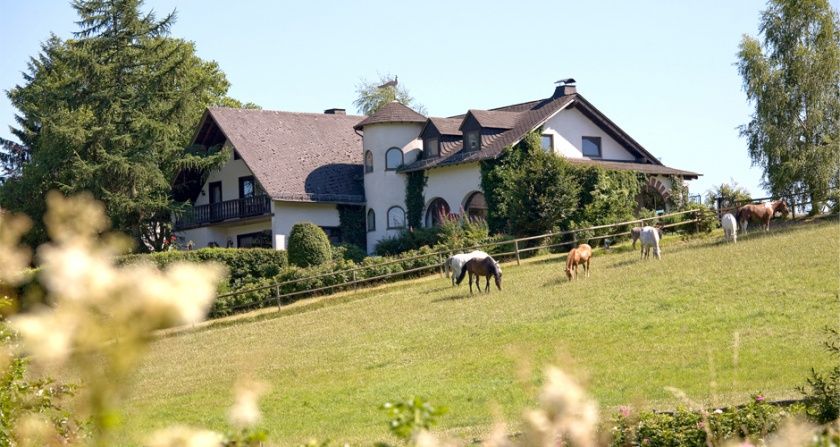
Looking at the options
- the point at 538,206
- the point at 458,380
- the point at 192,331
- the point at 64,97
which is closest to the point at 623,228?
the point at 538,206

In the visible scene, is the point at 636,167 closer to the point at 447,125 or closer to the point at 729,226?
the point at 447,125

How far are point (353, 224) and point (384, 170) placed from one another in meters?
2.65

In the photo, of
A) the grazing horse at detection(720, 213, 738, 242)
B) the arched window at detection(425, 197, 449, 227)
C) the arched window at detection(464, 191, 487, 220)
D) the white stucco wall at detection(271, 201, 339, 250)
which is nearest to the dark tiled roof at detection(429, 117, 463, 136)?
the arched window at detection(425, 197, 449, 227)

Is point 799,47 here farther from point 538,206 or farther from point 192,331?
point 192,331

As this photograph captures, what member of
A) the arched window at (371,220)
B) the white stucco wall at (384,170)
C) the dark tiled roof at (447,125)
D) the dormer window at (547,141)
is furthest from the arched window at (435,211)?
the dormer window at (547,141)

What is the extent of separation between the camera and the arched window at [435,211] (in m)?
48.2

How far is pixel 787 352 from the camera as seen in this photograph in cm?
2044

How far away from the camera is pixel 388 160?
50.0 m

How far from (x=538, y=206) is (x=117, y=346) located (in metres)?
40.1

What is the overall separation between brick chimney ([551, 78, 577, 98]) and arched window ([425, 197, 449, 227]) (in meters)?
6.99

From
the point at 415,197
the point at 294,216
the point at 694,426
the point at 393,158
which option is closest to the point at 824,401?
the point at 694,426

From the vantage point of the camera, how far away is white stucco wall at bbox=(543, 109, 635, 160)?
48.4 m

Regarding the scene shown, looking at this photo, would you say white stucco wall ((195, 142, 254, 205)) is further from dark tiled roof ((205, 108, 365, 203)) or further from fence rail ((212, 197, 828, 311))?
fence rail ((212, 197, 828, 311))

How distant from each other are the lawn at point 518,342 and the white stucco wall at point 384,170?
12721 millimetres
